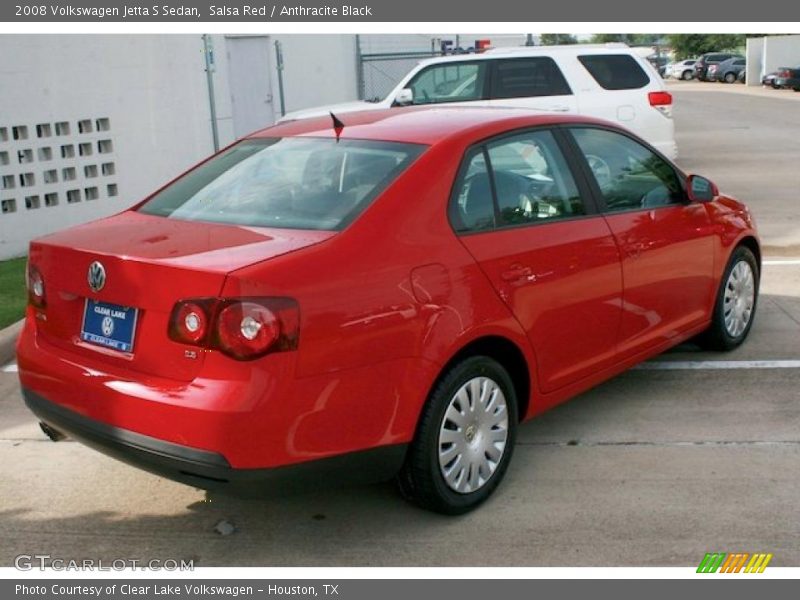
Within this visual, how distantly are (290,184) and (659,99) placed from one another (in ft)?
33.0

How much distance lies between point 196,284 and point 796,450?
3024 mm

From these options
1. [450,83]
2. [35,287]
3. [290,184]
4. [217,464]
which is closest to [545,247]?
[290,184]

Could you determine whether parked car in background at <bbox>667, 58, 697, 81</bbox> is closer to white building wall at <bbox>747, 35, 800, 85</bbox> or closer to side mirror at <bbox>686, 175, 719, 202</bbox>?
white building wall at <bbox>747, 35, 800, 85</bbox>

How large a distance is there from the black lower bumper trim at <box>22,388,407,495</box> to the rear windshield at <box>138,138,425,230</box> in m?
0.92

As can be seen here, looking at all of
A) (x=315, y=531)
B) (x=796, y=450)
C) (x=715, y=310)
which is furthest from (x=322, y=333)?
(x=715, y=310)

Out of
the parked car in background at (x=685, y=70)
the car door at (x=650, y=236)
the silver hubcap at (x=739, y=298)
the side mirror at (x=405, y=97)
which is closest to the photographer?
the car door at (x=650, y=236)

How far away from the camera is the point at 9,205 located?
10477 millimetres

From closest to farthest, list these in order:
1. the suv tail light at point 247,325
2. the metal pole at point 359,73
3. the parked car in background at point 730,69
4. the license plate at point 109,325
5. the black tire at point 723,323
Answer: the suv tail light at point 247,325 < the license plate at point 109,325 < the black tire at point 723,323 < the metal pole at point 359,73 < the parked car in background at point 730,69

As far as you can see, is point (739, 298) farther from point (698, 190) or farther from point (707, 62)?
point (707, 62)

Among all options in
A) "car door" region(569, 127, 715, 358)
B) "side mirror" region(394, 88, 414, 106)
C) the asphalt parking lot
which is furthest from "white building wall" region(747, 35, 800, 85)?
the asphalt parking lot

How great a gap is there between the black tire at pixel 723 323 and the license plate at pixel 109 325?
144 inches

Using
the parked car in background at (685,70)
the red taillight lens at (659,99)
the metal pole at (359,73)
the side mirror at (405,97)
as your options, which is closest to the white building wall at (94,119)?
the side mirror at (405,97)

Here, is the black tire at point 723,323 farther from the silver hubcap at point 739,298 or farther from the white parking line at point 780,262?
the white parking line at point 780,262

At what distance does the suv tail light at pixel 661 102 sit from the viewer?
13.4 meters
